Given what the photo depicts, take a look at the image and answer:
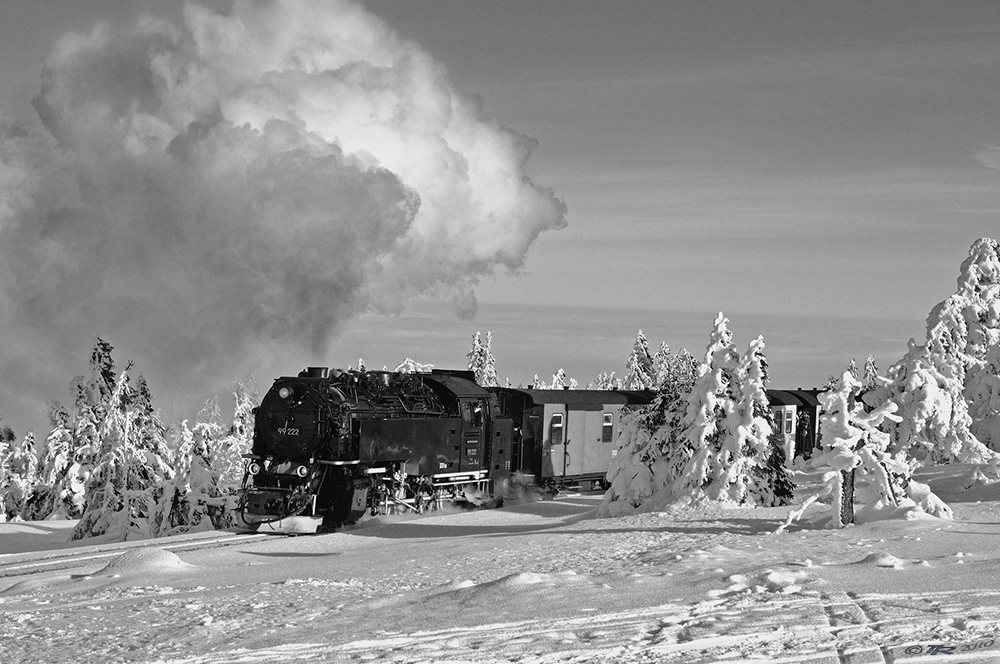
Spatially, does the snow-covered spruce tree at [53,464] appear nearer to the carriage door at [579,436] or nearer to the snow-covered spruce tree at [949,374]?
the carriage door at [579,436]

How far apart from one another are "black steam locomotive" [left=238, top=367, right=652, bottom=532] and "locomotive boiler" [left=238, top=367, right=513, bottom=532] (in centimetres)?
3

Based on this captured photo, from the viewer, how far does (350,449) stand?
75.7ft

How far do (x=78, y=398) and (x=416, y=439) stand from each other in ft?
62.0

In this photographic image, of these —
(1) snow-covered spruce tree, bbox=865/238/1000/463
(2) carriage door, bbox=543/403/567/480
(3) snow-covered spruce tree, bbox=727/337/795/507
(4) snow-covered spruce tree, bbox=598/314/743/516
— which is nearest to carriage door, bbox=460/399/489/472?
(2) carriage door, bbox=543/403/567/480

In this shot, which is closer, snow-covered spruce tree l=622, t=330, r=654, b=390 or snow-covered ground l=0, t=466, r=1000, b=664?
snow-covered ground l=0, t=466, r=1000, b=664

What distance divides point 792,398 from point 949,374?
16.9 m

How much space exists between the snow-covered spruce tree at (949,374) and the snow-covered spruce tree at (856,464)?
1018 cm

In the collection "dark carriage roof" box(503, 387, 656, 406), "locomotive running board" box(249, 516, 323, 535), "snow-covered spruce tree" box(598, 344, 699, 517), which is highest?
"dark carriage roof" box(503, 387, 656, 406)

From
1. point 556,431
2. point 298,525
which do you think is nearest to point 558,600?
point 298,525

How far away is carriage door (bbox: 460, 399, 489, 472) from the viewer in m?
26.6

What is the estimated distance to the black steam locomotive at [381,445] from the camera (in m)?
22.8

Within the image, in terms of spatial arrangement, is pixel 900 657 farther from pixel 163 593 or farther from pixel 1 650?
pixel 163 593

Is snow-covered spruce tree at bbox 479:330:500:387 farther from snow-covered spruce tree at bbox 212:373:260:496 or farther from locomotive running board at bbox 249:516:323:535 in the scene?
locomotive running board at bbox 249:516:323:535

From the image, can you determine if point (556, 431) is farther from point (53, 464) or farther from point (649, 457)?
point (53, 464)
